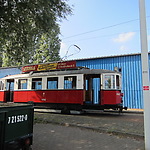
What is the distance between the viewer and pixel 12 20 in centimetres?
852

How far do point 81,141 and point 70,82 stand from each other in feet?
20.4

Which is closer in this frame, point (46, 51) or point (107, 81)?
point (107, 81)

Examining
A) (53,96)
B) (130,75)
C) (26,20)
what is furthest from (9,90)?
(130,75)

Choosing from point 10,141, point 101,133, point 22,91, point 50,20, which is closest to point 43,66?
point 22,91

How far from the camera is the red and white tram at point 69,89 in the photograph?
10.7 metres

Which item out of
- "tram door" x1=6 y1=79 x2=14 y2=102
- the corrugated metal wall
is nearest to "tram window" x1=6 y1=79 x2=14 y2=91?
"tram door" x1=6 y1=79 x2=14 y2=102

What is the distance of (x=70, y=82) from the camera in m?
11.4

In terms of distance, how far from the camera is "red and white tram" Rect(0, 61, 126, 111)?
10.7m

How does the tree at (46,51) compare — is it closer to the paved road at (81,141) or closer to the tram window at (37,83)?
the tram window at (37,83)

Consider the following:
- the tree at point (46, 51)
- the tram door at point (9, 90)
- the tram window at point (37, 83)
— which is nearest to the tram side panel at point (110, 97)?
the tram window at point (37, 83)

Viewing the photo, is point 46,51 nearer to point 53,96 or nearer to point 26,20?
point 53,96

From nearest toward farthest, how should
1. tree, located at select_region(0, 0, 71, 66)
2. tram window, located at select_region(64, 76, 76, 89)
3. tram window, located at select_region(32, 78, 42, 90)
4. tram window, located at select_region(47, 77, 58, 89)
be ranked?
tree, located at select_region(0, 0, 71, 66) → tram window, located at select_region(64, 76, 76, 89) → tram window, located at select_region(47, 77, 58, 89) → tram window, located at select_region(32, 78, 42, 90)

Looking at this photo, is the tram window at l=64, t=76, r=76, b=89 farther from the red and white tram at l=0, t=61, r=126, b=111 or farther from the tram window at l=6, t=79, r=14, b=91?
the tram window at l=6, t=79, r=14, b=91

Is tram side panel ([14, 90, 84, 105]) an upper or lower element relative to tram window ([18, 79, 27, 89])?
lower
